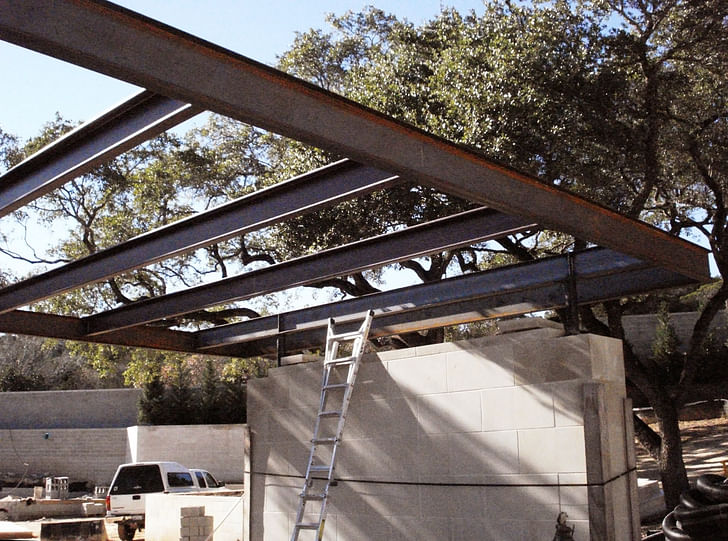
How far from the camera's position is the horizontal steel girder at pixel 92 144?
4836 millimetres

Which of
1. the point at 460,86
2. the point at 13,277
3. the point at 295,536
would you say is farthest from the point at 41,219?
the point at 295,536

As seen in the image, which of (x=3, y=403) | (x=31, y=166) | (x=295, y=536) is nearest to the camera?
(x=31, y=166)

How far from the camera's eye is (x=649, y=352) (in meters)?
31.0

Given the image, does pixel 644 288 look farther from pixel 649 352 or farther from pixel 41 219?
pixel 649 352

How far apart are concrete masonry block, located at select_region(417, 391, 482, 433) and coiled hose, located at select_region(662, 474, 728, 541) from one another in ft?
6.23

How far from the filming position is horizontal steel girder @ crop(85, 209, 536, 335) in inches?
276

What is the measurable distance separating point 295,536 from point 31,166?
14.9 ft

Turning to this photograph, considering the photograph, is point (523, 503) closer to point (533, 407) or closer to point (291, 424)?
point (533, 407)

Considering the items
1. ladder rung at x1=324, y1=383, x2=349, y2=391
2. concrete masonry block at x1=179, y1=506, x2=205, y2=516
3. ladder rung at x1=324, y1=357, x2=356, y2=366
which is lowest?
concrete masonry block at x1=179, y1=506, x2=205, y2=516

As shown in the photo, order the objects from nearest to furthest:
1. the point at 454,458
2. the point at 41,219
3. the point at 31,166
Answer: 1. the point at 31,166
2. the point at 454,458
3. the point at 41,219

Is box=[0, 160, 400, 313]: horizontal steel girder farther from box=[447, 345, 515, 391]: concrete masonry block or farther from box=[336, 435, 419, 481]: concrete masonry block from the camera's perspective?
box=[336, 435, 419, 481]: concrete masonry block

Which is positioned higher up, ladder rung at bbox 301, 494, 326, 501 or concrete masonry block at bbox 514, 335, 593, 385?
concrete masonry block at bbox 514, 335, 593, 385

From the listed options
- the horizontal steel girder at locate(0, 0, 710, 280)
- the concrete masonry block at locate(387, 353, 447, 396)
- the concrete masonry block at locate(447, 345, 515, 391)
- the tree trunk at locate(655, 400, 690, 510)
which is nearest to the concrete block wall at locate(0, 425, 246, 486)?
the tree trunk at locate(655, 400, 690, 510)

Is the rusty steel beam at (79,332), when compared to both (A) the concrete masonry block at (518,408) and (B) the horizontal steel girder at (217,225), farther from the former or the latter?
(A) the concrete masonry block at (518,408)
